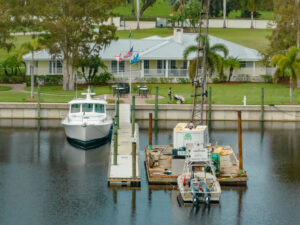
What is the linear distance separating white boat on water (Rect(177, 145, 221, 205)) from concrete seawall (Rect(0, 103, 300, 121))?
914 inches

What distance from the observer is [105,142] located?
5762 centimetres

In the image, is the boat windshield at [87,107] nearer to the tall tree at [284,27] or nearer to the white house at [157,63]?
the white house at [157,63]

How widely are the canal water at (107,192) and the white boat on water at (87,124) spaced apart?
3.07 feet

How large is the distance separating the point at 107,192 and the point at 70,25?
36441mm

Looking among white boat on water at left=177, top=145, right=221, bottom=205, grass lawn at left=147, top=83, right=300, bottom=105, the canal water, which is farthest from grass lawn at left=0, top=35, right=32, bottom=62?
white boat on water at left=177, top=145, right=221, bottom=205

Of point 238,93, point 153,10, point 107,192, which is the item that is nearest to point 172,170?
point 107,192

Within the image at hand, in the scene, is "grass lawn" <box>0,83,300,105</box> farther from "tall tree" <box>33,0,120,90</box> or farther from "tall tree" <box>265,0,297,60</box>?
"tall tree" <box>265,0,297,60</box>

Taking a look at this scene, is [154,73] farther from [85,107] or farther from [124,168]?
[124,168]

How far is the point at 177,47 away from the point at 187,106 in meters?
22.7

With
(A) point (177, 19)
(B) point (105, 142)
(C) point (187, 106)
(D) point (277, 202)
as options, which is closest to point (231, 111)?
(C) point (187, 106)

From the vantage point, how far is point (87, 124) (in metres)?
55.0

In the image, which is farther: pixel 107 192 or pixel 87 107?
pixel 87 107

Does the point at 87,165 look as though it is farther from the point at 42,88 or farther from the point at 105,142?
the point at 42,88

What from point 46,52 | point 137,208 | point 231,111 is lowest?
point 137,208
